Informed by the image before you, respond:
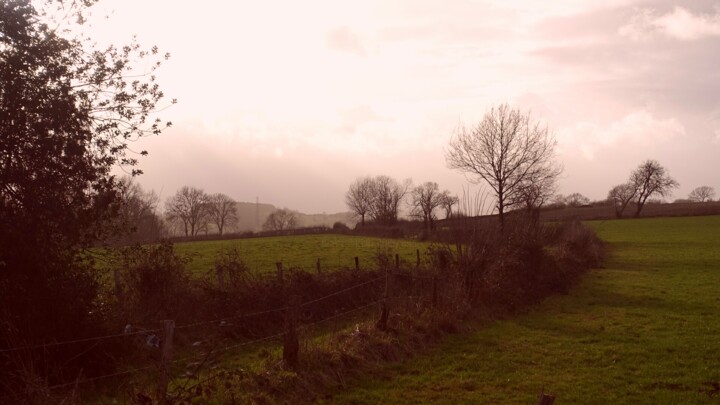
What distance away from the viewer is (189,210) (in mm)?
104625

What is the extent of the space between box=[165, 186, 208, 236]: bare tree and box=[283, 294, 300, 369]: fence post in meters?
91.6

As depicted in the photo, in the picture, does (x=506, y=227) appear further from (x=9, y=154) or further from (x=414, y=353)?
(x=9, y=154)

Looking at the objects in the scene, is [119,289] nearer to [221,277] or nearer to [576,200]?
[221,277]

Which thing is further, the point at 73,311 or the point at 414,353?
the point at 414,353

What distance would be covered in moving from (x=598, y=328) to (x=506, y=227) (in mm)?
6671

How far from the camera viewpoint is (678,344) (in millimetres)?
12961

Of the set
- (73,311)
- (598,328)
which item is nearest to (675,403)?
(598,328)

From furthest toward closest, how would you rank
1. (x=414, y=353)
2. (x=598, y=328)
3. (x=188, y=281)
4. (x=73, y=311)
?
(x=188, y=281) < (x=598, y=328) < (x=414, y=353) < (x=73, y=311)

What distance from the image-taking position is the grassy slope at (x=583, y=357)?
9438 mm

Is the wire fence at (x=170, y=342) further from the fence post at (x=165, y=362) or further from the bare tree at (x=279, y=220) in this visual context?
the bare tree at (x=279, y=220)

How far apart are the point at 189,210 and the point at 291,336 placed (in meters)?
100.0

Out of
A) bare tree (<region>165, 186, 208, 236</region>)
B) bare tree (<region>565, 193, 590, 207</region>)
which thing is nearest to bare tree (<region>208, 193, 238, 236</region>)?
bare tree (<region>165, 186, 208, 236</region>)

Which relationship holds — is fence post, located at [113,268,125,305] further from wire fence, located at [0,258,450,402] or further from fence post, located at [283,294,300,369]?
fence post, located at [283,294,300,369]

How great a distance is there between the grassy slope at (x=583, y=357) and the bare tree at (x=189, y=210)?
8744 cm
